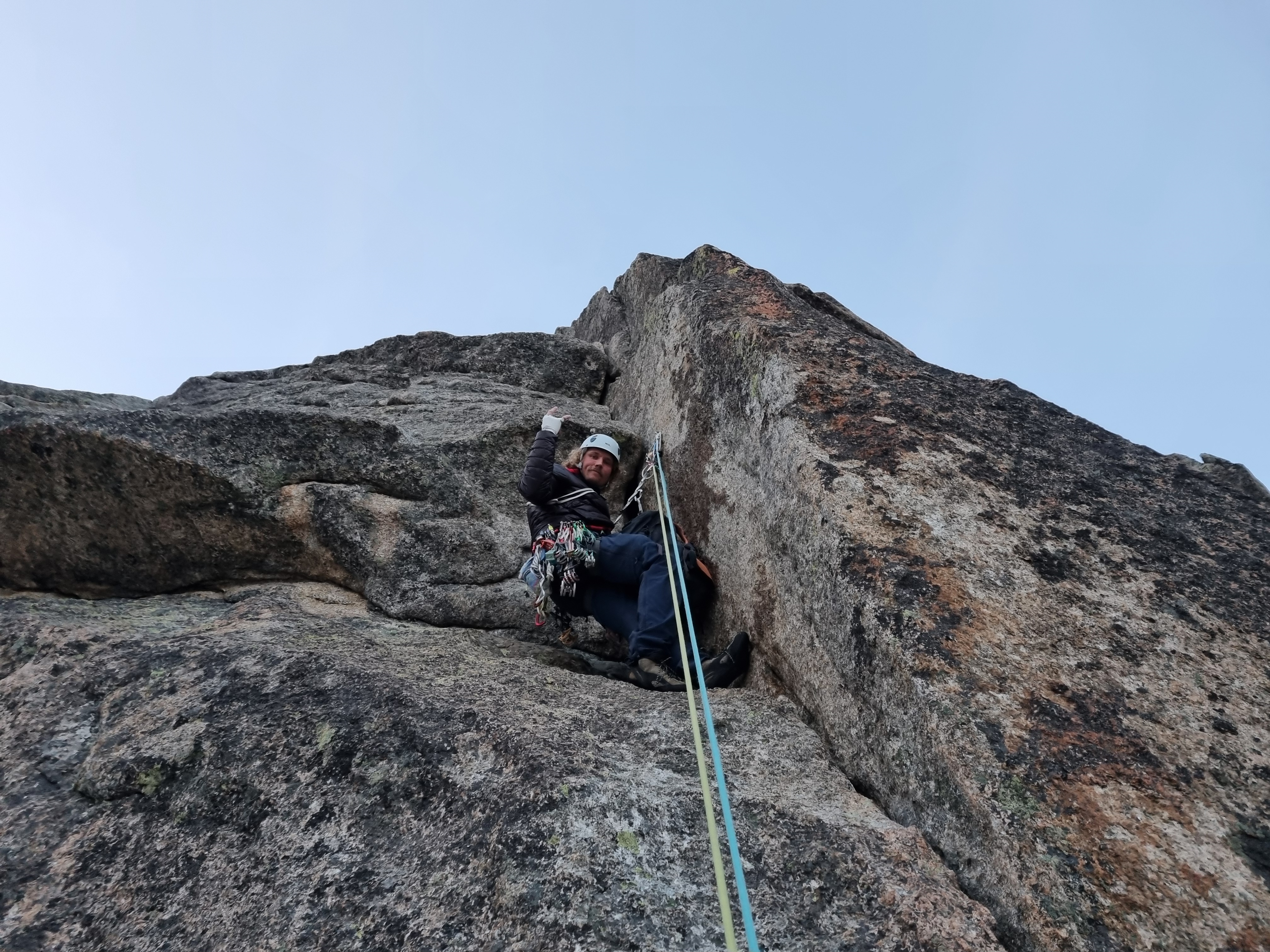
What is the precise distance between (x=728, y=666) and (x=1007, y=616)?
175 centimetres

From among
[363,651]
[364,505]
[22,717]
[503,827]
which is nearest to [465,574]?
[364,505]

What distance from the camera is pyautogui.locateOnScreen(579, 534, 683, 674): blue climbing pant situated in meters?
5.32

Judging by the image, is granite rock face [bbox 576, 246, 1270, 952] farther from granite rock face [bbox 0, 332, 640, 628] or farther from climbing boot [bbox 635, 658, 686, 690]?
granite rock face [bbox 0, 332, 640, 628]

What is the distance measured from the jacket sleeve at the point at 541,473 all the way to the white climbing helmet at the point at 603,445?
0.62 m

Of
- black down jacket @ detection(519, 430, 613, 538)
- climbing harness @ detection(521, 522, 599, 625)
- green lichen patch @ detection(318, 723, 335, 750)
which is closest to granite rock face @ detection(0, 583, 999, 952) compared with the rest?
green lichen patch @ detection(318, 723, 335, 750)

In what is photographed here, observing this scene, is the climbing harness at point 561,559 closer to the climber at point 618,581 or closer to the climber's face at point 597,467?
the climber at point 618,581

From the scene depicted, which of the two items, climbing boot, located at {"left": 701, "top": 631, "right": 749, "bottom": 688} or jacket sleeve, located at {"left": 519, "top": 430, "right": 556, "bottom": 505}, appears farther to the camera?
jacket sleeve, located at {"left": 519, "top": 430, "right": 556, "bottom": 505}

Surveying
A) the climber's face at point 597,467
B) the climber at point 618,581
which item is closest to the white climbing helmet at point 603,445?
the climber's face at point 597,467

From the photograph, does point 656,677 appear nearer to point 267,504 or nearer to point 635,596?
point 635,596

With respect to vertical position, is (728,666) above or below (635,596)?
below

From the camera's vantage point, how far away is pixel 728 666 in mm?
5109

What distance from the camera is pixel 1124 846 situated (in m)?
2.97

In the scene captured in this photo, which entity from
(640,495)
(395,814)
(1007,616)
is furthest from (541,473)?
(1007,616)

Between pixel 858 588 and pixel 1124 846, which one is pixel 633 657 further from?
pixel 1124 846
